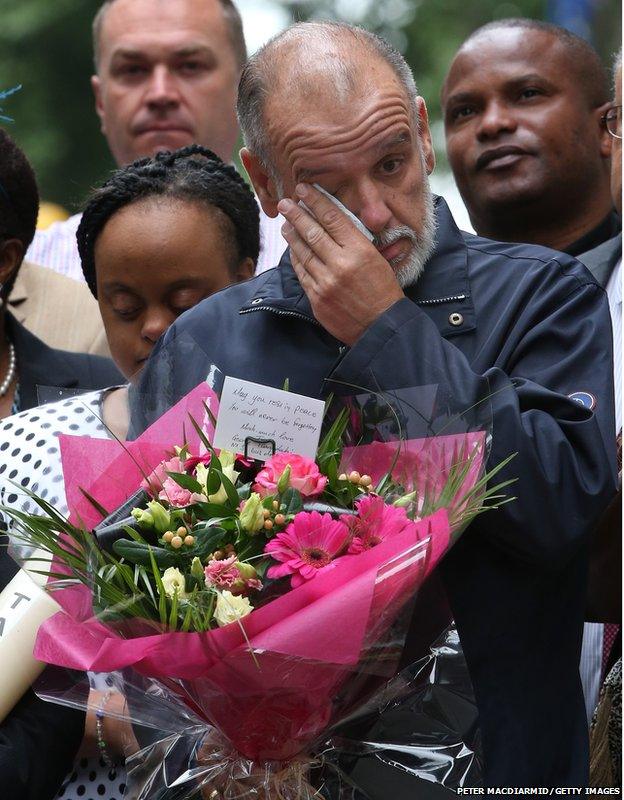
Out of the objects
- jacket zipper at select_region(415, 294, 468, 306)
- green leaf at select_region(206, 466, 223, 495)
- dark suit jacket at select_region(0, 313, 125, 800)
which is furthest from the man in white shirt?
green leaf at select_region(206, 466, 223, 495)

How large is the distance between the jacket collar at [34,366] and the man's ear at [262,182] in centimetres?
103

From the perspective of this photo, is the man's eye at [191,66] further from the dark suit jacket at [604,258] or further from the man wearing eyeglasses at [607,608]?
the man wearing eyeglasses at [607,608]

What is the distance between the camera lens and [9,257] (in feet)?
13.1

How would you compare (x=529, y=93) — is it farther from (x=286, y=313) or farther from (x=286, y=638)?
(x=286, y=638)

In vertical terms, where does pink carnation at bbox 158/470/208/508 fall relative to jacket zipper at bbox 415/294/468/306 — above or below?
below

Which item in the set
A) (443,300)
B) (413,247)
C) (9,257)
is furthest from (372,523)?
(9,257)

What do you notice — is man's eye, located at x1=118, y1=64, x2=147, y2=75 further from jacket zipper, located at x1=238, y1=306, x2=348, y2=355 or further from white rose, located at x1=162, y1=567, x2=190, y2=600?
white rose, located at x1=162, y1=567, x2=190, y2=600

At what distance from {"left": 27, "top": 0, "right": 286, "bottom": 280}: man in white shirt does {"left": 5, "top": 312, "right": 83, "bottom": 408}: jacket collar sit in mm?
1188

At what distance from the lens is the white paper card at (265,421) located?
7.84ft

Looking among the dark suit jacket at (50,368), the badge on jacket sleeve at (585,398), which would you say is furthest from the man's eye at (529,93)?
the badge on jacket sleeve at (585,398)

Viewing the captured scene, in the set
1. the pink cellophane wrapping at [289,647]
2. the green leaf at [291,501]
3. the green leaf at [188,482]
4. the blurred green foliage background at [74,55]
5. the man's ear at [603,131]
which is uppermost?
the blurred green foliage background at [74,55]

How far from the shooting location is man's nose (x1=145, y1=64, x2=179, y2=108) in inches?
201

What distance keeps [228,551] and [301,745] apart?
365 mm

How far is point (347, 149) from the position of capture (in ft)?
9.20
